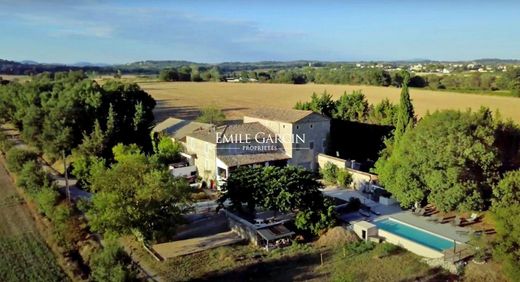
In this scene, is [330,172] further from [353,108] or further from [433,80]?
[433,80]

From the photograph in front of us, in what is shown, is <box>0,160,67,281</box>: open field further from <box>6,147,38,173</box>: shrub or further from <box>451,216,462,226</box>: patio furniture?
<box>451,216,462,226</box>: patio furniture

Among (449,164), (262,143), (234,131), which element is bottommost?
(262,143)

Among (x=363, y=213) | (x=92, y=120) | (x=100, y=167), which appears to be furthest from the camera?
(x=92, y=120)

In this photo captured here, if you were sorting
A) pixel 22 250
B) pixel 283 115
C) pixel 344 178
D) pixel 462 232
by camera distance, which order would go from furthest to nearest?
1. pixel 283 115
2. pixel 344 178
3. pixel 462 232
4. pixel 22 250

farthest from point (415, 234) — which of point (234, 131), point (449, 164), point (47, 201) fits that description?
point (47, 201)

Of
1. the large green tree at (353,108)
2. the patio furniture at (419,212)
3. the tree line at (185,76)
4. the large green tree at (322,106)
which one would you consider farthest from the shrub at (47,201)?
the tree line at (185,76)

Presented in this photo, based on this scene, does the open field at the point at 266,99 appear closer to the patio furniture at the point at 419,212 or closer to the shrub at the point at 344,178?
the shrub at the point at 344,178

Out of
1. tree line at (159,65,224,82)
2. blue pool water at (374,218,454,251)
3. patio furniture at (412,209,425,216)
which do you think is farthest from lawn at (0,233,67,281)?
tree line at (159,65,224,82)
